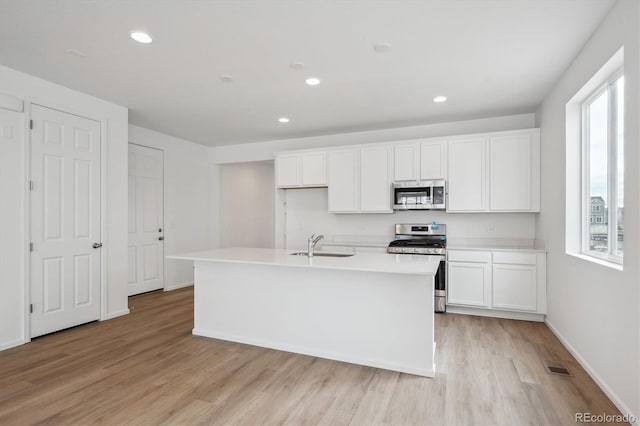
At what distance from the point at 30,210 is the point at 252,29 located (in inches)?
112

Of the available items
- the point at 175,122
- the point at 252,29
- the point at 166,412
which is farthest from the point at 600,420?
the point at 175,122

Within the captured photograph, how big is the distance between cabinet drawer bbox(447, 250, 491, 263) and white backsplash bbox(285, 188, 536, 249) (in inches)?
22.9

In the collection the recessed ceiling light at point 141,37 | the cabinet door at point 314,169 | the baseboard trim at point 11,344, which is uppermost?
the recessed ceiling light at point 141,37

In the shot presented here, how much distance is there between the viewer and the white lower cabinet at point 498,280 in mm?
3971

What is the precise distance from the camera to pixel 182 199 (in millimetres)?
6062

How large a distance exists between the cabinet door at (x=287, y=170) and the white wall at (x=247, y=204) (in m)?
0.88

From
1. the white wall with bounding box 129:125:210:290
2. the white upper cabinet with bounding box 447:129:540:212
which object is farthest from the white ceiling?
the white wall with bounding box 129:125:210:290

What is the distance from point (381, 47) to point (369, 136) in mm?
2676

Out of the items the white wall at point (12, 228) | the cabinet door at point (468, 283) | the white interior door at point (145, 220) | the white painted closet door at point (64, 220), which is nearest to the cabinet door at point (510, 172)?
the cabinet door at point (468, 283)

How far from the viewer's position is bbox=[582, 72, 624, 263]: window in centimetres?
244

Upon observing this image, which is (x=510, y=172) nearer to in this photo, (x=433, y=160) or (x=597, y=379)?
(x=433, y=160)

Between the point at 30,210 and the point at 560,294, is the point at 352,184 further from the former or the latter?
the point at 30,210

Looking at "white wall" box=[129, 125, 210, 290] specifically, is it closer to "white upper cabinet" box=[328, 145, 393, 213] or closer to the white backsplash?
the white backsplash

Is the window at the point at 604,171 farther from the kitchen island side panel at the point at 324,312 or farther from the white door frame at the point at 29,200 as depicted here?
the white door frame at the point at 29,200
